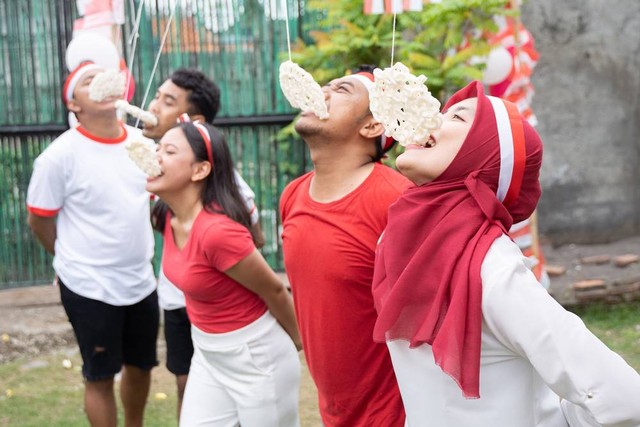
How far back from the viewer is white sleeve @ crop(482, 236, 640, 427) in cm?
231

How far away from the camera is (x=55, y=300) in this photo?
26.7ft

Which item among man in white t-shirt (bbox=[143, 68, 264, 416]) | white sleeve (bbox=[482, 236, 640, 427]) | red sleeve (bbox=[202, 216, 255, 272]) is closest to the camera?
white sleeve (bbox=[482, 236, 640, 427])

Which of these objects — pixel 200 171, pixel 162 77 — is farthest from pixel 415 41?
pixel 200 171

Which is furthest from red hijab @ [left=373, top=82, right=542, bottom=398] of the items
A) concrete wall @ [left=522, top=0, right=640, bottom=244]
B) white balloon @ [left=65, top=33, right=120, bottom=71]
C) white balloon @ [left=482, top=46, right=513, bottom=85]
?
concrete wall @ [left=522, top=0, right=640, bottom=244]

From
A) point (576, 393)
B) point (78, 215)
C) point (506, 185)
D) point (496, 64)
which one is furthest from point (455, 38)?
point (576, 393)

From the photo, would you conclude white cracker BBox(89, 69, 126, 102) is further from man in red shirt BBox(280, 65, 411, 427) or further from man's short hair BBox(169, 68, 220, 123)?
man in red shirt BBox(280, 65, 411, 427)

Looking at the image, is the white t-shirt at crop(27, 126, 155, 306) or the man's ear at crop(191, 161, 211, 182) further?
the white t-shirt at crop(27, 126, 155, 306)

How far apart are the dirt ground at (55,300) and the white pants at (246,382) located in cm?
389

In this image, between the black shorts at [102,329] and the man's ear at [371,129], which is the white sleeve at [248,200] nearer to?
the black shorts at [102,329]

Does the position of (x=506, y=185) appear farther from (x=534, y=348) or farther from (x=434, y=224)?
(x=534, y=348)

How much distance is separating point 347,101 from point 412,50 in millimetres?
3395

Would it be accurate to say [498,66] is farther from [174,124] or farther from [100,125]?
[100,125]

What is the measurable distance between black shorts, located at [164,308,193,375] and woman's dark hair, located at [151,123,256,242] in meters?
1.05

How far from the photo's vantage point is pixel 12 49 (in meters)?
8.12
